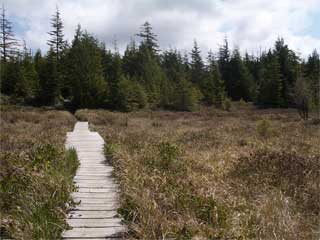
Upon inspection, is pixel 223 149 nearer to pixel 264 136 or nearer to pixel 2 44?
pixel 264 136

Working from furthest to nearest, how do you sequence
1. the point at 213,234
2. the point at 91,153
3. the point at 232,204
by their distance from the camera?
the point at 91,153 < the point at 232,204 < the point at 213,234

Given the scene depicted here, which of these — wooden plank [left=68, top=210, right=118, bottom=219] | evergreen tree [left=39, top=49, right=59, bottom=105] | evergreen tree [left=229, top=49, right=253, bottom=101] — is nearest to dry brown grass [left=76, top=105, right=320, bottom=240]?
wooden plank [left=68, top=210, right=118, bottom=219]

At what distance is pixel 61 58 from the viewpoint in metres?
49.1

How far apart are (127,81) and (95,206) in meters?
38.4

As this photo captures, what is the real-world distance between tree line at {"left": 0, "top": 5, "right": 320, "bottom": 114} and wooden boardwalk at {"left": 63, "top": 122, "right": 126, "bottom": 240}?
30483mm

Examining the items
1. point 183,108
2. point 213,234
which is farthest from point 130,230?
point 183,108

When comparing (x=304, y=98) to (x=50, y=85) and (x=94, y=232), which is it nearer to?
(x=50, y=85)

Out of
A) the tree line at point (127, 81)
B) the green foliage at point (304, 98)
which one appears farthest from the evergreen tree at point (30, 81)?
the green foliage at point (304, 98)

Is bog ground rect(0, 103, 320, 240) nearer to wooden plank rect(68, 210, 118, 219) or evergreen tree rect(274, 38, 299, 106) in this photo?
wooden plank rect(68, 210, 118, 219)

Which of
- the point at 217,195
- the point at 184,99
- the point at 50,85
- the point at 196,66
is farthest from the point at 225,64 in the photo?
the point at 217,195

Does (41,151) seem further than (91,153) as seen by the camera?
No

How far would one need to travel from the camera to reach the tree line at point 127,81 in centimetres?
4272

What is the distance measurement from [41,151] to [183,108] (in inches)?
1488

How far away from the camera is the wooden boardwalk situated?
4.54 m
